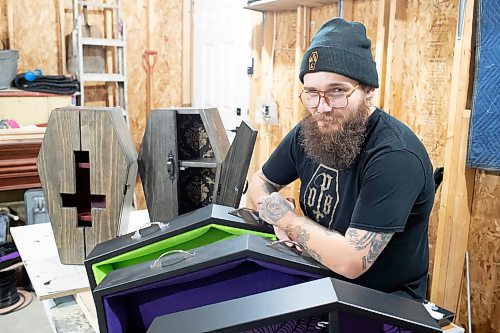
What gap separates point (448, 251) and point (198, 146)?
1.24m

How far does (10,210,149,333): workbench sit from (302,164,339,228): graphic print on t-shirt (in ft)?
2.24

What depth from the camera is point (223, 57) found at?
410cm

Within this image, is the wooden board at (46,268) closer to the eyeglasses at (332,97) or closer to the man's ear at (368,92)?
the eyeglasses at (332,97)

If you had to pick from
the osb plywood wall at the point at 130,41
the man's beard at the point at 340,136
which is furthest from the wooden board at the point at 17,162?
the man's beard at the point at 340,136

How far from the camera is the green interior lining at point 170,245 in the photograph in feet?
3.79

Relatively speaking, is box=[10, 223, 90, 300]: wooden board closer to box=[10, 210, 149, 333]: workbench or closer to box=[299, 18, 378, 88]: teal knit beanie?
box=[10, 210, 149, 333]: workbench

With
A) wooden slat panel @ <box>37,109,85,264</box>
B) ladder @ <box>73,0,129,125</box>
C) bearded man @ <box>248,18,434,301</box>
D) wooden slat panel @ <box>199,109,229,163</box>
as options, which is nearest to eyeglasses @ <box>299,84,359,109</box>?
bearded man @ <box>248,18,434,301</box>

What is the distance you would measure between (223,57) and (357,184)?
9.98 ft

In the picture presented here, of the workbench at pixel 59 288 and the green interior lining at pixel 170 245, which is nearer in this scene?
the green interior lining at pixel 170 245

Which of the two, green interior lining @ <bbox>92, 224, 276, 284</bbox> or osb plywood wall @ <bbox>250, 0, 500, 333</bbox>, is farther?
osb plywood wall @ <bbox>250, 0, 500, 333</bbox>

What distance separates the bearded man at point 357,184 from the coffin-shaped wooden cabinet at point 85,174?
0.58m

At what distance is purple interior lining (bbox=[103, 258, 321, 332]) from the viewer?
37.5 inches

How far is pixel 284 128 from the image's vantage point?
350cm

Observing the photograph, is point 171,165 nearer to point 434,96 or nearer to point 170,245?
point 170,245
